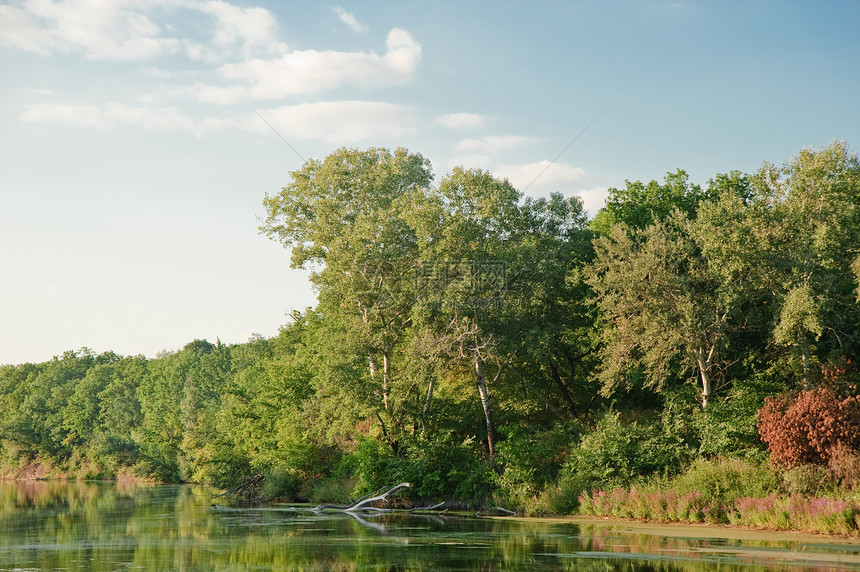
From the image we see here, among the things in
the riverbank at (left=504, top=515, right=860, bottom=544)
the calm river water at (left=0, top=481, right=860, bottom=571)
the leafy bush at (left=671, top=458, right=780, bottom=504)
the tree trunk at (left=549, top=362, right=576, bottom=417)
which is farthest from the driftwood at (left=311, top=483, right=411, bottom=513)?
the leafy bush at (left=671, top=458, right=780, bottom=504)

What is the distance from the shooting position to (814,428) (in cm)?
2647

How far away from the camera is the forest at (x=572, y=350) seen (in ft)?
97.2

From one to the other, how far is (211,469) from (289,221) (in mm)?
17311

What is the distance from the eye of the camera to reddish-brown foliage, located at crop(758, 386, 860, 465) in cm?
2619

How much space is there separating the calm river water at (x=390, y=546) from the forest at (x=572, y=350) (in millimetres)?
3296

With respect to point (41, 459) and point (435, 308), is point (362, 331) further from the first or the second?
point (41, 459)

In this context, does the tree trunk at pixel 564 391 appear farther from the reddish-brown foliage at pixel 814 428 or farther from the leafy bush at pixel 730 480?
the reddish-brown foliage at pixel 814 428

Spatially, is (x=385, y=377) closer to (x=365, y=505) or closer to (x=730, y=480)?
(x=365, y=505)

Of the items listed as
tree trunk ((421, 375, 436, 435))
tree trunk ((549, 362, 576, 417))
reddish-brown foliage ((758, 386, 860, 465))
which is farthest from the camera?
tree trunk ((549, 362, 576, 417))

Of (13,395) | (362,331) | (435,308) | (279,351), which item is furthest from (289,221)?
(13,395)

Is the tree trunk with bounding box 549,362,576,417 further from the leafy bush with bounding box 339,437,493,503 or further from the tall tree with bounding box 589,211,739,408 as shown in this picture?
the tall tree with bounding box 589,211,739,408

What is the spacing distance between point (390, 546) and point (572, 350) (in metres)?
22.2

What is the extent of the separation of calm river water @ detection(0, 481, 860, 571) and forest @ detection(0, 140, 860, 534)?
3296 mm

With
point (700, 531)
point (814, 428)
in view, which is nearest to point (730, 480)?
point (700, 531)
